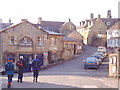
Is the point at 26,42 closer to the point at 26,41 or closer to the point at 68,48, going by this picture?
the point at 26,41

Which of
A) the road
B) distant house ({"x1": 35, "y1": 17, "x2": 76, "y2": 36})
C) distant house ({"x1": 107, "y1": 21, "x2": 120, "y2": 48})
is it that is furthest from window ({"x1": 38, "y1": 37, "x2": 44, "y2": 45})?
distant house ({"x1": 35, "y1": 17, "x2": 76, "y2": 36})

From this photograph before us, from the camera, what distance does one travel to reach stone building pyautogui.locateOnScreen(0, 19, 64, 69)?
111 ft

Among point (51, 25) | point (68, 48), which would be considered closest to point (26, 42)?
point (68, 48)

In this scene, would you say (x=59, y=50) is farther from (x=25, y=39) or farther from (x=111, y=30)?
(x=111, y=30)

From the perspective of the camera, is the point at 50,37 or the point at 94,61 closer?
the point at 94,61

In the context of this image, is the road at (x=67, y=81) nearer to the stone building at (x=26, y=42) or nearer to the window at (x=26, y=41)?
the stone building at (x=26, y=42)

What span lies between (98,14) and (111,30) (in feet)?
49.8

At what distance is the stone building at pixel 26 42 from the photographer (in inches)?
1329

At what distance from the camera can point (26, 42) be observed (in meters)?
34.6

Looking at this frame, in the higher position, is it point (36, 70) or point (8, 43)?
point (8, 43)

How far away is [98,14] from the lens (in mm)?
71438

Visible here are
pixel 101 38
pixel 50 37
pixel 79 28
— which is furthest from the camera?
pixel 79 28

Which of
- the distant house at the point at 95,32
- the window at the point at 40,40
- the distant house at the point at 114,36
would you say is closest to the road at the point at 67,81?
the window at the point at 40,40

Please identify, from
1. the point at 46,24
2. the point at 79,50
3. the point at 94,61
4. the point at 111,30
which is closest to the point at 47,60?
the point at 94,61
